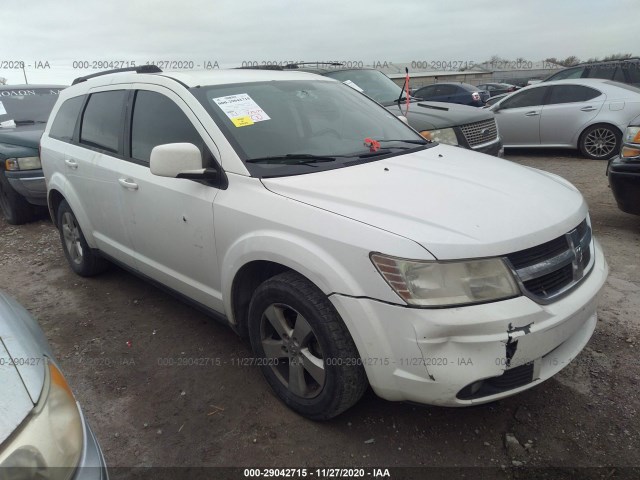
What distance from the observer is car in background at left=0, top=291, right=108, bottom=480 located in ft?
4.02

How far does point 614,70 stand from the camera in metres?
9.28

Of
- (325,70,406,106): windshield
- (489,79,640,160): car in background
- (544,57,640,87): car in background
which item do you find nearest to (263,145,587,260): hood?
(325,70,406,106): windshield

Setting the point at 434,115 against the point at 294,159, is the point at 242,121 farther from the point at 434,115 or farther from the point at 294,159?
the point at 434,115

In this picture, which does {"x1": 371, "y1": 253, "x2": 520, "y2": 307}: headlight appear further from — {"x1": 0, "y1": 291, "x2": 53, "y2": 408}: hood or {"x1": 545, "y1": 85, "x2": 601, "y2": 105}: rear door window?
{"x1": 545, "y1": 85, "x2": 601, "y2": 105}: rear door window

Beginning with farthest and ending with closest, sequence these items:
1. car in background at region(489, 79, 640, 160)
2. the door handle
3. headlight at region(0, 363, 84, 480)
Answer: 1. car in background at region(489, 79, 640, 160)
2. the door handle
3. headlight at region(0, 363, 84, 480)

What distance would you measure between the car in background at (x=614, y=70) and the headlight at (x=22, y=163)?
9.85 meters

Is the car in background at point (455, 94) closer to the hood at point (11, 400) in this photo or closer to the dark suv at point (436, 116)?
the dark suv at point (436, 116)

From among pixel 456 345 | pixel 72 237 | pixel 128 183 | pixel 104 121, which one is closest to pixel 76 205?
pixel 72 237

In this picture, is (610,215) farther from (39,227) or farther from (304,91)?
(39,227)

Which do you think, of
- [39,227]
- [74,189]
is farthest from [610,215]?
[39,227]

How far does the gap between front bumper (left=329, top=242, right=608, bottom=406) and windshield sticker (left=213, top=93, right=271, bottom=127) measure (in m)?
1.25

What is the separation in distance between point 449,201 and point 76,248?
356 cm

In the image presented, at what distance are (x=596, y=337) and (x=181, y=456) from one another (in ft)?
8.38

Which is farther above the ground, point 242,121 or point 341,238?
point 242,121
